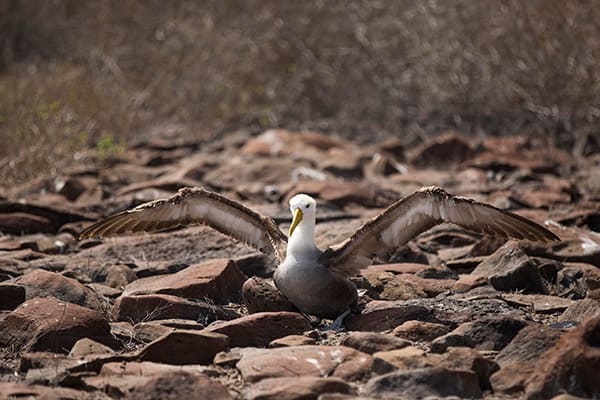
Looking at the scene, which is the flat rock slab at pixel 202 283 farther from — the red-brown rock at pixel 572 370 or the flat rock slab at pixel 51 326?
the red-brown rock at pixel 572 370

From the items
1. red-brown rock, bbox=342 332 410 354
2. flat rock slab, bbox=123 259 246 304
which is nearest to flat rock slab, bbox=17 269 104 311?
flat rock slab, bbox=123 259 246 304

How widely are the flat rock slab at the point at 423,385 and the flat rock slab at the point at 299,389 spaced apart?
0.14 metres

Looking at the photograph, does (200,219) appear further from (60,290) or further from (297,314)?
(297,314)

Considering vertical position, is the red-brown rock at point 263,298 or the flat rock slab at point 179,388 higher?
the red-brown rock at point 263,298

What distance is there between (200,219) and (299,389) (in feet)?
8.46

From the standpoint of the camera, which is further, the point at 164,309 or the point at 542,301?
the point at 542,301

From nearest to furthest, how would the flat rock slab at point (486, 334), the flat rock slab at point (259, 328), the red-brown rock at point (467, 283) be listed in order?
the flat rock slab at point (486, 334), the flat rock slab at point (259, 328), the red-brown rock at point (467, 283)

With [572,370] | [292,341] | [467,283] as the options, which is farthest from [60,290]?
[572,370]

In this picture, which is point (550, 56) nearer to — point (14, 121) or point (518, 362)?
point (14, 121)

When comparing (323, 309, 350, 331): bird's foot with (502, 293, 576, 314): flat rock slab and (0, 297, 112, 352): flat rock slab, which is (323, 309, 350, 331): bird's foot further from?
(0, 297, 112, 352): flat rock slab

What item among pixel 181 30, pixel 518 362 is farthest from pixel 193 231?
pixel 181 30

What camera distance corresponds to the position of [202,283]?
6.43m

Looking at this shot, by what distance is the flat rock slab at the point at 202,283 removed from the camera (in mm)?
6402

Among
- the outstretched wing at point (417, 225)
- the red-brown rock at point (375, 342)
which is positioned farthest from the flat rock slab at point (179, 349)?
the outstretched wing at point (417, 225)
